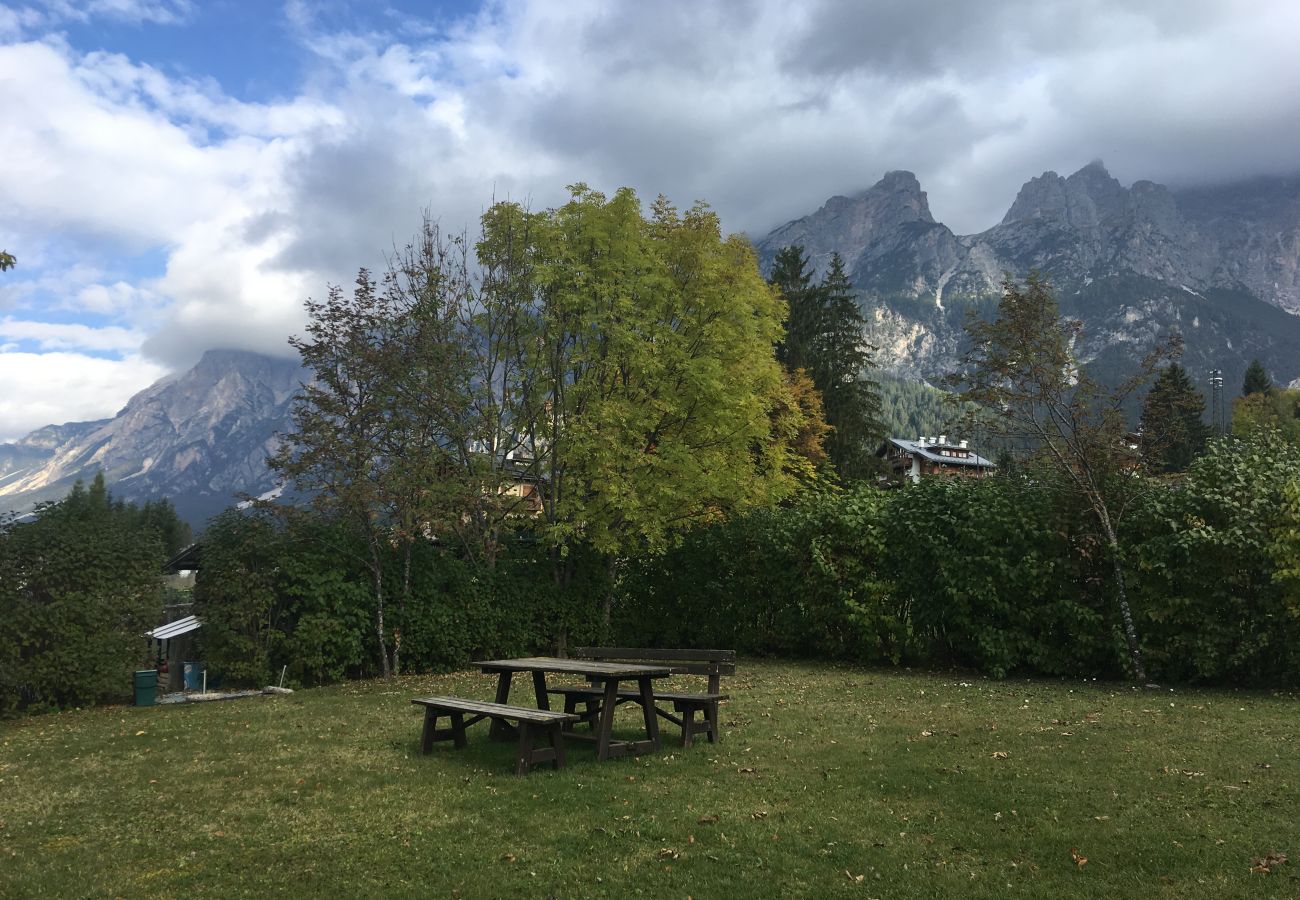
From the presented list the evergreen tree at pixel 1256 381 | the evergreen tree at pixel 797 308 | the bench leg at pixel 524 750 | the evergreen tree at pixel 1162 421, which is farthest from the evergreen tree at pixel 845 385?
the evergreen tree at pixel 1256 381

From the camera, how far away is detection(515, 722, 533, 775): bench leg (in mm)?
7668

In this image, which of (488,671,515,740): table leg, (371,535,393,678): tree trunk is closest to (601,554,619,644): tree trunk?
(371,535,393,678): tree trunk

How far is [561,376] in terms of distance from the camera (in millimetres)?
18750

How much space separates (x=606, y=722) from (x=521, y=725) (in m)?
0.84

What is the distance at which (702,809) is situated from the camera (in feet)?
21.3

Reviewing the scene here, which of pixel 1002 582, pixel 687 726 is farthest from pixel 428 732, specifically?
pixel 1002 582

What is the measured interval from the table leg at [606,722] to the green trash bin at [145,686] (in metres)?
8.37

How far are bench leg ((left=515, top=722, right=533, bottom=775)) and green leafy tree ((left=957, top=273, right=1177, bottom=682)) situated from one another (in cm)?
948

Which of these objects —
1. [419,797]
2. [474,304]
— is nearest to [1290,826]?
[419,797]

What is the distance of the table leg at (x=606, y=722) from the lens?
316 inches

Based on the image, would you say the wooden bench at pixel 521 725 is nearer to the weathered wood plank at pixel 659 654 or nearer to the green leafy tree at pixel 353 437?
the weathered wood plank at pixel 659 654

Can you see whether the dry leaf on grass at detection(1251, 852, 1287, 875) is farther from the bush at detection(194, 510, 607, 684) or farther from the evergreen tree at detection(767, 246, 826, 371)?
the evergreen tree at detection(767, 246, 826, 371)

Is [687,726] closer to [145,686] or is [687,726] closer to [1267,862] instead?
[1267,862]

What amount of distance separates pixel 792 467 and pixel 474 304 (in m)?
9.15
